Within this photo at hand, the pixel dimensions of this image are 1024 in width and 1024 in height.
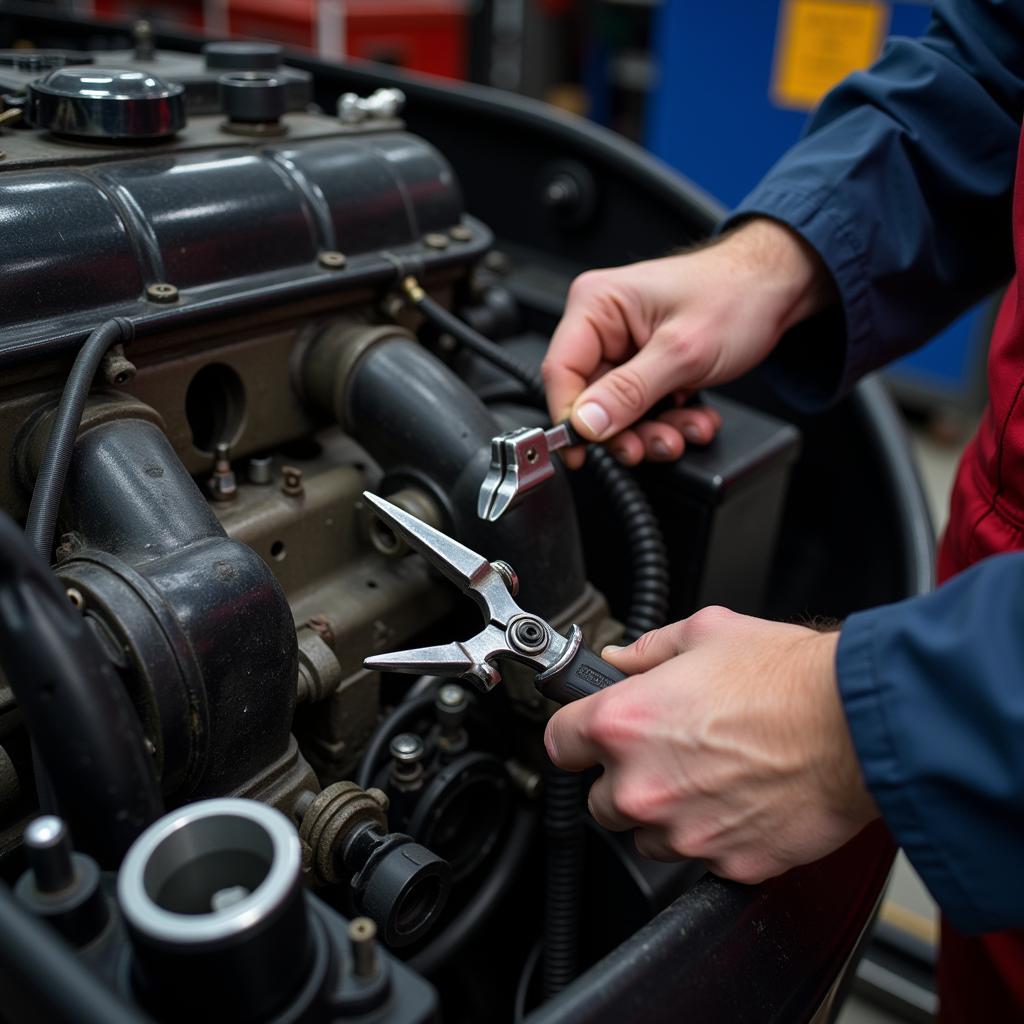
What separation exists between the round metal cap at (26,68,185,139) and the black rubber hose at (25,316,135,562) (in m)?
0.18

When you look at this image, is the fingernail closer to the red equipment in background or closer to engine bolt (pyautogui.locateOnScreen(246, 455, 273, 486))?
engine bolt (pyautogui.locateOnScreen(246, 455, 273, 486))

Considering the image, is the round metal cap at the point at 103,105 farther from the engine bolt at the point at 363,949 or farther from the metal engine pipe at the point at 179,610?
the engine bolt at the point at 363,949

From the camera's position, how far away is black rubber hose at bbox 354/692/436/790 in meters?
0.67

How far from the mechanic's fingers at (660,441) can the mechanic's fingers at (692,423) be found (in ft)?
0.04

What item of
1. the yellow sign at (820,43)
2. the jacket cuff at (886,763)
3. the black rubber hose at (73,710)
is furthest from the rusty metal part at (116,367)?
the yellow sign at (820,43)

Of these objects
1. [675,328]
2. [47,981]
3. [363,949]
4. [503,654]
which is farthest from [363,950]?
[675,328]

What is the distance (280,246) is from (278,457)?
0.54 feet

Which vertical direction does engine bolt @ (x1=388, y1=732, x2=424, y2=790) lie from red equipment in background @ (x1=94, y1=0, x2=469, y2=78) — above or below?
below

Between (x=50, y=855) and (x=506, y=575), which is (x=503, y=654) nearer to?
(x=506, y=575)

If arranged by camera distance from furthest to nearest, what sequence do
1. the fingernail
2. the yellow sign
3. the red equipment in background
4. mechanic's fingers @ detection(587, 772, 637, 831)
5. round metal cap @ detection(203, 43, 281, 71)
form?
1. the red equipment in background
2. the yellow sign
3. round metal cap @ detection(203, 43, 281, 71)
4. the fingernail
5. mechanic's fingers @ detection(587, 772, 637, 831)

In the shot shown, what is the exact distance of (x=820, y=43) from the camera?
91.4 inches

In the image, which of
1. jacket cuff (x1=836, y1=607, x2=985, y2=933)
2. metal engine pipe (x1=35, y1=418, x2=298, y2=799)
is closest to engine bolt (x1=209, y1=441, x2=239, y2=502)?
metal engine pipe (x1=35, y1=418, x2=298, y2=799)

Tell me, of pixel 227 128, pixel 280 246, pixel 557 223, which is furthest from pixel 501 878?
pixel 557 223

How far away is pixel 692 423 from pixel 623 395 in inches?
4.0
